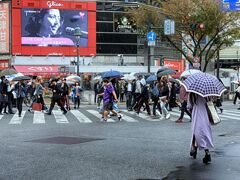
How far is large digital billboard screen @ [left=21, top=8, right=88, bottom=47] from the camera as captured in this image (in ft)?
200

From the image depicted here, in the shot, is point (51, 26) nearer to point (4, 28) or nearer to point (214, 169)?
point (4, 28)

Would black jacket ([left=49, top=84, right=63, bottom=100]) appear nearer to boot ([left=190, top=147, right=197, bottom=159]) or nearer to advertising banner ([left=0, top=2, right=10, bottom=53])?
boot ([left=190, top=147, right=197, bottom=159])

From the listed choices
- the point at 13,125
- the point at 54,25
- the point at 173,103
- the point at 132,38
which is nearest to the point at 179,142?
the point at 13,125

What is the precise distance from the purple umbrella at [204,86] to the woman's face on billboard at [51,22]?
5367 cm

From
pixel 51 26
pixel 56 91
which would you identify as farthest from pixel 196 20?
pixel 51 26

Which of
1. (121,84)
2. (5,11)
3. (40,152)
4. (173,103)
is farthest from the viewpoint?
(5,11)

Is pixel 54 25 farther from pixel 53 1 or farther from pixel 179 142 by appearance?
pixel 179 142

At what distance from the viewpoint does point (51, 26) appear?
6188 centimetres

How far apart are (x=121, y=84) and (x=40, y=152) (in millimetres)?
26958

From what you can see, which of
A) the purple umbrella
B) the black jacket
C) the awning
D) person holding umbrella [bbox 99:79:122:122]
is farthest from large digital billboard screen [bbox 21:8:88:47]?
the purple umbrella

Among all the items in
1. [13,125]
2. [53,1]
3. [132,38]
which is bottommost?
[13,125]

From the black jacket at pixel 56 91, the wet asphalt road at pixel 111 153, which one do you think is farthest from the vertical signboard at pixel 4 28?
the wet asphalt road at pixel 111 153

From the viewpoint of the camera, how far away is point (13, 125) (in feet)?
57.3

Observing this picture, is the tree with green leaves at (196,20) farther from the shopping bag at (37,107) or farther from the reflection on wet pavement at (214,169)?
the reflection on wet pavement at (214,169)
